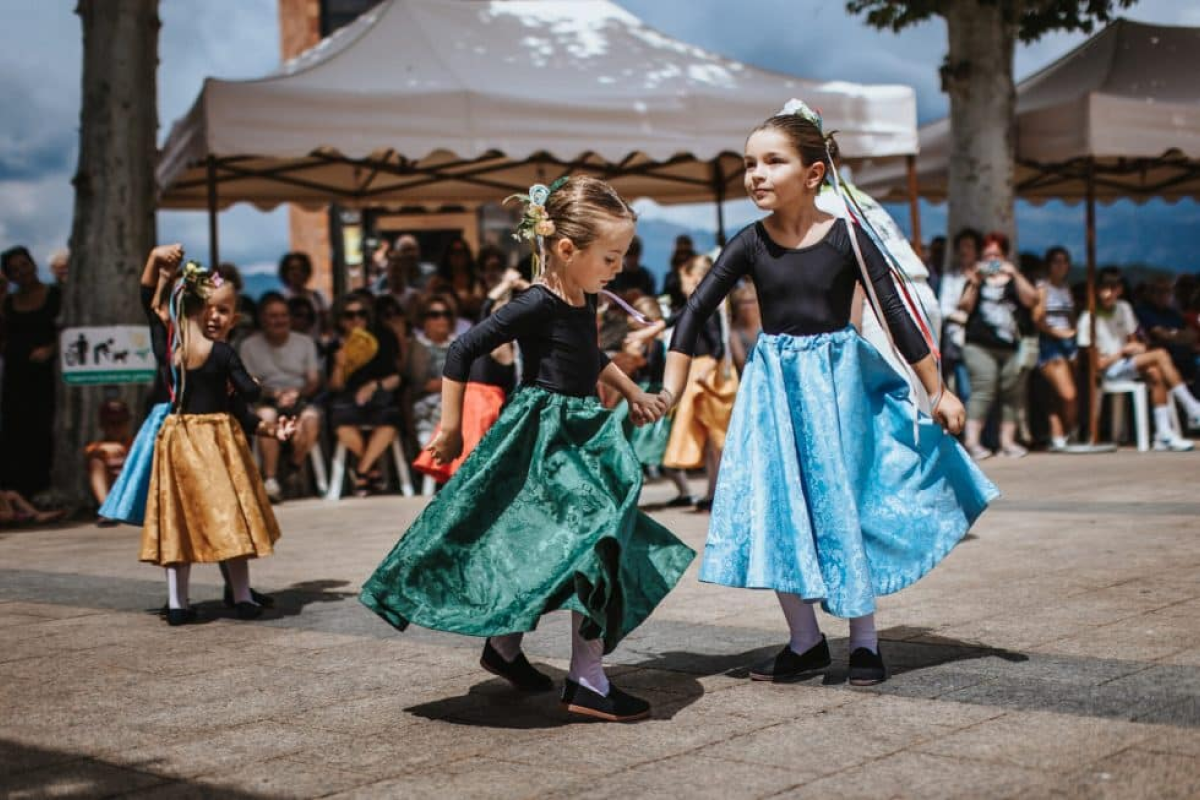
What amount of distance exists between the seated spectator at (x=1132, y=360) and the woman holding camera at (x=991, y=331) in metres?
1.12

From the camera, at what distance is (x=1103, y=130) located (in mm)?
13133

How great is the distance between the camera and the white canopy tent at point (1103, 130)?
13266 mm

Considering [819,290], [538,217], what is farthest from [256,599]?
[819,290]

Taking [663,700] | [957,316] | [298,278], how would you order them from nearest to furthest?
1. [663,700]
2. [957,316]
3. [298,278]

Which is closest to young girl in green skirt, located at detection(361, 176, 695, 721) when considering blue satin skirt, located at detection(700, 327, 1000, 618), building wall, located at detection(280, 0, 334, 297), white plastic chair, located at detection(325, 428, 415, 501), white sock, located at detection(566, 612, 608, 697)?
white sock, located at detection(566, 612, 608, 697)

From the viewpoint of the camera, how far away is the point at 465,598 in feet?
13.9

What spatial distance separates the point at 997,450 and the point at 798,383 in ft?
31.2

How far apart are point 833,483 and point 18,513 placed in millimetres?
8149

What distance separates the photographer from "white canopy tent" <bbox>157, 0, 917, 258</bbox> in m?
11.1

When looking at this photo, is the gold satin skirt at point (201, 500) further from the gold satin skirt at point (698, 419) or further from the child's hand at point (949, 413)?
the gold satin skirt at point (698, 419)

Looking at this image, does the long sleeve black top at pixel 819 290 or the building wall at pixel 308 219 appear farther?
the building wall at pixel 308 219

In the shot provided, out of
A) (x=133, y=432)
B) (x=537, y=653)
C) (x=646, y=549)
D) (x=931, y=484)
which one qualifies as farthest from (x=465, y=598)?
(x=133, y=432)

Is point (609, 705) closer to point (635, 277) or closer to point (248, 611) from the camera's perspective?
point (248, 611)

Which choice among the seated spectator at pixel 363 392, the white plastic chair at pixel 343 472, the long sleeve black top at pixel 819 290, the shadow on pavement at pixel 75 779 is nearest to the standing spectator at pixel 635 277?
the seated spectator at pixel 363 392
